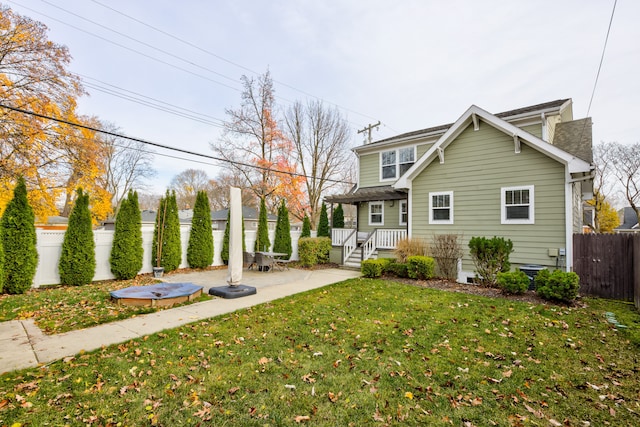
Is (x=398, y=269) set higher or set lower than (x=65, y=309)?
higher

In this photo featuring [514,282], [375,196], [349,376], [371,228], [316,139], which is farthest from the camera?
[316,139]

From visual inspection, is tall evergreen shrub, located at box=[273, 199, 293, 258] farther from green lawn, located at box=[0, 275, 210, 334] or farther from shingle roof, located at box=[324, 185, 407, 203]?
green lawn, located at box=[0, 275, 210, 334]

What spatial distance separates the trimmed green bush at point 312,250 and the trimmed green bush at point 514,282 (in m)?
7.43

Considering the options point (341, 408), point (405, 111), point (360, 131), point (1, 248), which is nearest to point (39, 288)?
point (1, 248)

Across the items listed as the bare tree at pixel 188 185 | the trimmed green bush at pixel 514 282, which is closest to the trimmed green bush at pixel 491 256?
the trimmed green bush at pixel 514 282

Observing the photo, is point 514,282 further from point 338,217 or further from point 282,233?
point 338,217

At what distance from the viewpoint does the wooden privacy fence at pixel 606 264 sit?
7547 mm

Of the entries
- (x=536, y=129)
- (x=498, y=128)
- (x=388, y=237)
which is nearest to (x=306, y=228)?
(x=388, y=237)

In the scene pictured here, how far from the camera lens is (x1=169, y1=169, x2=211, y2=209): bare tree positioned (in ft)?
144

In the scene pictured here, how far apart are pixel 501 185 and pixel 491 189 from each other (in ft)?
1.03

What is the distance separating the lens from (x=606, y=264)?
7887 mm

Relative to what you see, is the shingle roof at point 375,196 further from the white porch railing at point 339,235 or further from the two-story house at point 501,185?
the white porch railing at point 339,235

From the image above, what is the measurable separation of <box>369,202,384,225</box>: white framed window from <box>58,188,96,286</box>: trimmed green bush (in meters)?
11.2

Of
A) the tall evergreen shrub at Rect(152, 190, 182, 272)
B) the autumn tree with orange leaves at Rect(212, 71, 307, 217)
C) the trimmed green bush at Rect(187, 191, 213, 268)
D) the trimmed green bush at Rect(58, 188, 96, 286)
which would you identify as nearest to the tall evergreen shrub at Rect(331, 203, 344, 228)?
the autumn tree with orange leaves at Rect(212, 71, 307, 217)
